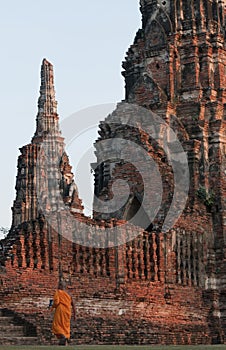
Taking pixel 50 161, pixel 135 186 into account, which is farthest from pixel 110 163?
pixel 50 161

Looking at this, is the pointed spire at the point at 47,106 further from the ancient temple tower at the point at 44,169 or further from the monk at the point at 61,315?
the monk at the point at 61,315

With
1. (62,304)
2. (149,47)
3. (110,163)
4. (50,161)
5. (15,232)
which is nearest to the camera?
(62,304)

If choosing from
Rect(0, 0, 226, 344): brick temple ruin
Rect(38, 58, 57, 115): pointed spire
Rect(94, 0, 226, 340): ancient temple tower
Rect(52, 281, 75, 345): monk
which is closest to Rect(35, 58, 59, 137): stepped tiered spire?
Rect(38, 58, 57, 115): pointed spire

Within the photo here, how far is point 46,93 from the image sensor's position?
50.3m

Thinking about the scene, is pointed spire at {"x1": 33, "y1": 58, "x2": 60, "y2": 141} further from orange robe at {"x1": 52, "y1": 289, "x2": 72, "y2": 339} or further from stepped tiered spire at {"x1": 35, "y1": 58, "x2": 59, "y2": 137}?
orange robe at {"x1": 52, "y1": 289, "x2": 72, "y2": 339}

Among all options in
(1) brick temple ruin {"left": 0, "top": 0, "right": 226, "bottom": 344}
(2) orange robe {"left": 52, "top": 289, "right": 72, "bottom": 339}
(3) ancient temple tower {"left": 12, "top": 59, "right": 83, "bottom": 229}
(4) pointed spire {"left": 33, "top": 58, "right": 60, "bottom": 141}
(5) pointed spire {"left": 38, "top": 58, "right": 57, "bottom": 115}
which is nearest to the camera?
(2) orange robe {"left": 52, "top": 289, "right": 72, "bottom": 339}

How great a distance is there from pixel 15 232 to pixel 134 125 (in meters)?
7.49

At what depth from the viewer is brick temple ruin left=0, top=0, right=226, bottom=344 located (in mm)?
19734

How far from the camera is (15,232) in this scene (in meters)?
20.1

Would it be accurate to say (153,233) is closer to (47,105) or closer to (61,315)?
(61,315)

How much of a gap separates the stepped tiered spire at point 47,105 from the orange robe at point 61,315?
108ft

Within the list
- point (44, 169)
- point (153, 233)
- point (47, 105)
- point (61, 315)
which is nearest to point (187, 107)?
point (153, 233)

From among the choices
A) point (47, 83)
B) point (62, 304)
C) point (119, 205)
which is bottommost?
point (62, 304)

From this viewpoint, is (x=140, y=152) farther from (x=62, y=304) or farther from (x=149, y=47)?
(x=62, y=304)
